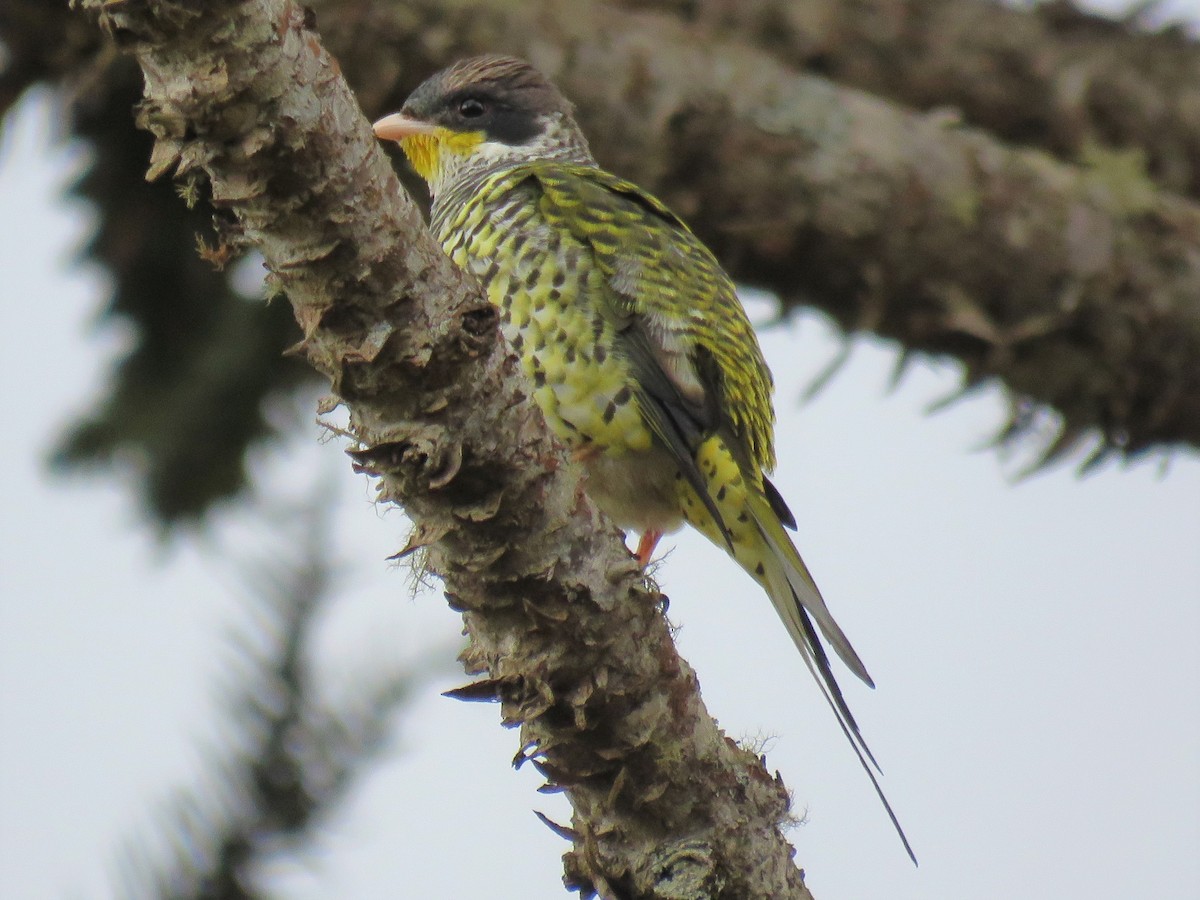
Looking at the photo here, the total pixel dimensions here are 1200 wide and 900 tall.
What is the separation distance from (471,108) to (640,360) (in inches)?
67.8

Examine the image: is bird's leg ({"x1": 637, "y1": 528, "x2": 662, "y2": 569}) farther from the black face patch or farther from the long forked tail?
the black face patch

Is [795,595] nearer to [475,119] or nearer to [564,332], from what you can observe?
[564,332]

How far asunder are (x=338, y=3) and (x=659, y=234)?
188 cm

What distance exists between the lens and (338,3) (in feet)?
17.9

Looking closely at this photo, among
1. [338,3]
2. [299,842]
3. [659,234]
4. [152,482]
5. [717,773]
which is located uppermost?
[338,3]

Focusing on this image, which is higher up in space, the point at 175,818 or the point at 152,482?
the point at 175,818

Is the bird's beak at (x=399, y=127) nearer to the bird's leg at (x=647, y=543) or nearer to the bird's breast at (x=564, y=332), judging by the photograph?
the bird's breast at (x=564, y=332)

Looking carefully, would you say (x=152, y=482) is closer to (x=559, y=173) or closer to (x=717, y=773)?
(x=559, y=173)

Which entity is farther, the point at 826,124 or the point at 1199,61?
the point at 1199,61

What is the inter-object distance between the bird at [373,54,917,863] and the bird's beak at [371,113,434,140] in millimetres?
738

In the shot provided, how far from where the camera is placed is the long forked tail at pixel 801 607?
11.3ft

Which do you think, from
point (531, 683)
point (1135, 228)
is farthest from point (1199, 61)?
point (531, 683)

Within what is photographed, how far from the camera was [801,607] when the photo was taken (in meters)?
3.76

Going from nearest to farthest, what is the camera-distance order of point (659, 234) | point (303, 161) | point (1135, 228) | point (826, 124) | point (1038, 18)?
1. point (303, 161)
2. point (659, 234)
3. point (826, 124)
4. point (1135, 228)
5. point (1038, 18)
